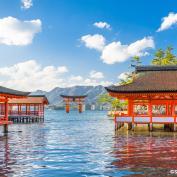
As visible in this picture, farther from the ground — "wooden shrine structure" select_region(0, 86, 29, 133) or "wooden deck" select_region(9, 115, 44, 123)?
"wooden shrine structure" select_region(0, 86, 29, 133)

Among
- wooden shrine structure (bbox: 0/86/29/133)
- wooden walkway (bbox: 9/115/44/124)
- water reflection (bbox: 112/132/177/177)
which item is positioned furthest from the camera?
wooden walkway (bbox: 9/115/44/124)

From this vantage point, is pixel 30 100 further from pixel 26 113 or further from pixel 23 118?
pixel 23 118

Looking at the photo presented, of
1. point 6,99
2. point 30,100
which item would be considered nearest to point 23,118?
point 30,100

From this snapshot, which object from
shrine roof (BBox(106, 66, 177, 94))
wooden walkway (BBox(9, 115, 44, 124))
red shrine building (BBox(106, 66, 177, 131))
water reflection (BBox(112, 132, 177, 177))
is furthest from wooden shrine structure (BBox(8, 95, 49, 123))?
water reflection (BBox(112, 132, 177, 177))

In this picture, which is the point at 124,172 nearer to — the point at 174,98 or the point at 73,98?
the point at 174,98

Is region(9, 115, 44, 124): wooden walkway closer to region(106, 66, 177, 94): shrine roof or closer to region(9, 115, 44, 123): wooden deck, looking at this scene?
region(9, 115, 44, 123): wooden deck

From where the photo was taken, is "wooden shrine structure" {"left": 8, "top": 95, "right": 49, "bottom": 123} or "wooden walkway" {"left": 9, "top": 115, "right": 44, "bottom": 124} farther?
"wooden shrine structure" {"left": 8, "top": 95, "right": 49, "bottom": 123}

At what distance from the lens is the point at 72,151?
2594 centimetres

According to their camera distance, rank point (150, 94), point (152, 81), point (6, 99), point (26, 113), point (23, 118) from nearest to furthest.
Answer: point (150, 94) < point (152, 81) < point (6, 99) < point (23, 118) < point (26, 113)

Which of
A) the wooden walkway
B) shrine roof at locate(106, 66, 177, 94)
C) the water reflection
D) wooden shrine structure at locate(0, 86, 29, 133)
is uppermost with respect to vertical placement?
shrine roof at locate(106, 66, 177, 94)

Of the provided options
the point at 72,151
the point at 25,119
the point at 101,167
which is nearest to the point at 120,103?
the point at 25,119

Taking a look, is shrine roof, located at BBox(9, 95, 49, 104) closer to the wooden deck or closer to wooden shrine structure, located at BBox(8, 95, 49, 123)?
wooden shrine structure, located at BBox(8, 95, 49, 123)

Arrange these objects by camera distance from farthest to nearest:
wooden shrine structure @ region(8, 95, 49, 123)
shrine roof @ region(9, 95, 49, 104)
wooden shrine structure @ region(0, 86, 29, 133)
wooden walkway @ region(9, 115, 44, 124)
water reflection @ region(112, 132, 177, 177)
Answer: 1. shrine roof @ region(9, 95, 49, 104)
2. wooden shrine structure @ region(8, 95, 49, 123)
3. wooden walkway @ region(9, 115, 44, 124)
4. wooden shrine structure @ region(0, 86, 29, 133)
5. water reflection @ region(112, 132, 177, 177)

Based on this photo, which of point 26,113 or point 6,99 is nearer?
point 6,99
